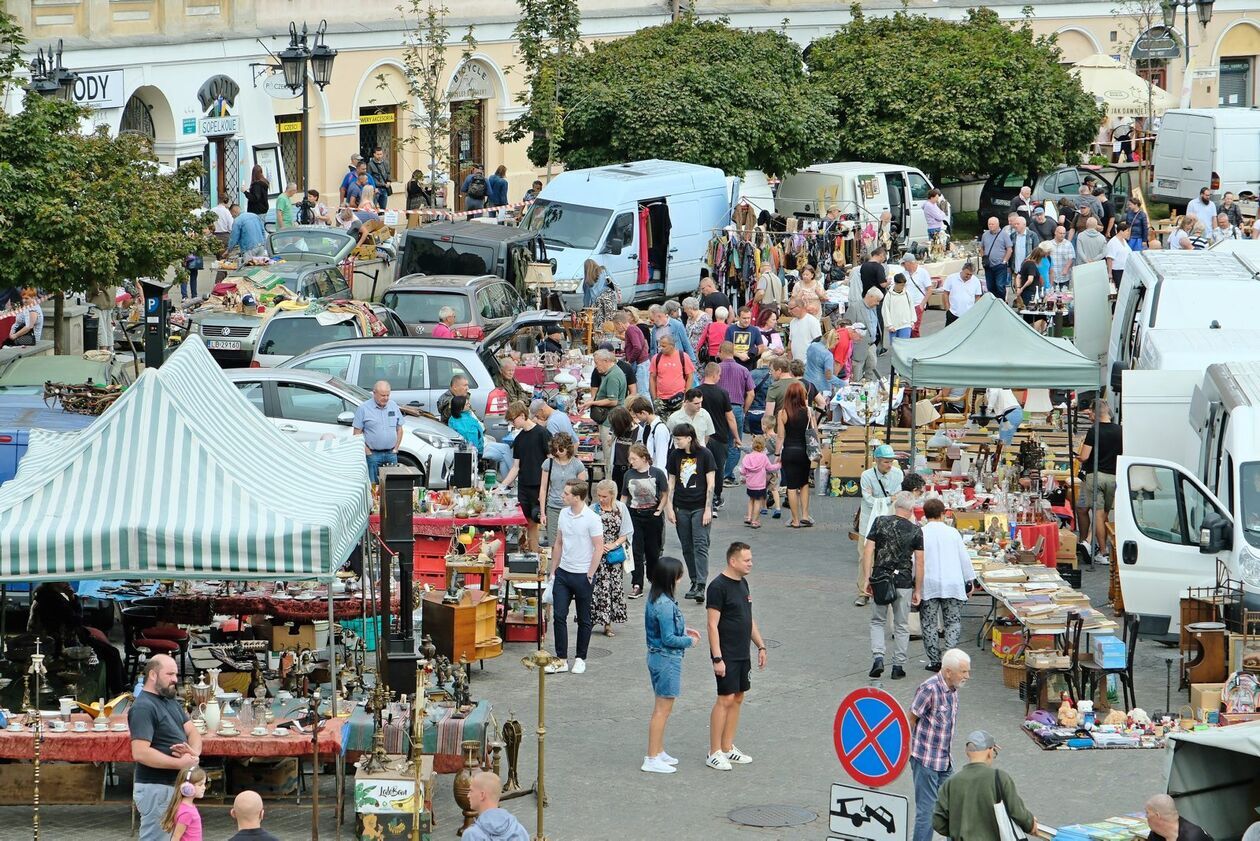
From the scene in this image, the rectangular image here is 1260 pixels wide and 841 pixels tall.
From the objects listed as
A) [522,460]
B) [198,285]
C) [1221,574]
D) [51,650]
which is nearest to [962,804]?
[1221,574]

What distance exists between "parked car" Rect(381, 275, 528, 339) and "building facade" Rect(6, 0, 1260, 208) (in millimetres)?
6375

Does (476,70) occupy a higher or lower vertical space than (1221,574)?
higher

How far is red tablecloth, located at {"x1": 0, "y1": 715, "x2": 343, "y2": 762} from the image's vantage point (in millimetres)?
12836

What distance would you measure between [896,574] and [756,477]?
15.8 feet

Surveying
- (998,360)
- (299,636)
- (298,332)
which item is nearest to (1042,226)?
(298,332)

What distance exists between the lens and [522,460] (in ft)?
61.5

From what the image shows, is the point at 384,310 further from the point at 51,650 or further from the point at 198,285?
the point at 51,650

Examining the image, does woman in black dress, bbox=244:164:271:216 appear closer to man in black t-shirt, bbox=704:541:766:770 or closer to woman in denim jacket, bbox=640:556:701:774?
woman in denim jacket, bbox=640:556:701:774

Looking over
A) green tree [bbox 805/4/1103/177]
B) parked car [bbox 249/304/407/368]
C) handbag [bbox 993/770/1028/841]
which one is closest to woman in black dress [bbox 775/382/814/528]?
parked car [bbox 249/304/407/368]

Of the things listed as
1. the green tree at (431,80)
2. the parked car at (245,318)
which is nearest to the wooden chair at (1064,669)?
the parked car at (245,318)

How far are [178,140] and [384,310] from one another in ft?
45.9

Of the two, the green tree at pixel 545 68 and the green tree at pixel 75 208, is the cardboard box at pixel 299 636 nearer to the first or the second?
the green tree at pixel 75 208

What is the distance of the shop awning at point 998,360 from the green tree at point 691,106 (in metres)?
15.8

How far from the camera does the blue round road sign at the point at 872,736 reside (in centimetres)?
1082
